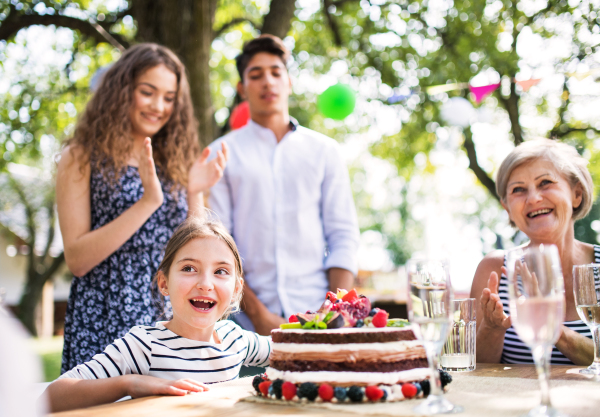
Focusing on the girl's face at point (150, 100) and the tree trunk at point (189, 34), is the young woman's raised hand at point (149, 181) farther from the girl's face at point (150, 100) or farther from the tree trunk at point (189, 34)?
the tree trunk at point (189, 34)

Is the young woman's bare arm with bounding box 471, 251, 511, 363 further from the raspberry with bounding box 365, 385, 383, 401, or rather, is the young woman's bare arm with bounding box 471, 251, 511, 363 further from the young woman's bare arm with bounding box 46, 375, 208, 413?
the young woman's bare arm with bounding box 46, 375, 208, 413

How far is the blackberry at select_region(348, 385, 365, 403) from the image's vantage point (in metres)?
1.51

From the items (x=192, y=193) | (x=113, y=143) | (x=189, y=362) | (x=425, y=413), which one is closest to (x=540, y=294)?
(x=425, y=413)

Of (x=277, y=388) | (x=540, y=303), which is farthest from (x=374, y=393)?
(x=540, y=303)

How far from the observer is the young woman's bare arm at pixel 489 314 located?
7.07 ft

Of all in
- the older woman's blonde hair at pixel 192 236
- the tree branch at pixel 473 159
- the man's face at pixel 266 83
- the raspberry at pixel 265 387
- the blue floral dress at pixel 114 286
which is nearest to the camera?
the raspberry at pixel 265 387

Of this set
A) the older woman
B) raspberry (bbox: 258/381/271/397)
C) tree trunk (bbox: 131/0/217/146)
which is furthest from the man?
tree trunk (bbox: 131/0/217/146)

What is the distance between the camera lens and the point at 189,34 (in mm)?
6125

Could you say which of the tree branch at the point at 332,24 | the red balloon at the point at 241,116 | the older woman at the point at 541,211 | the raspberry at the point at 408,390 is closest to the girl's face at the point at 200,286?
the raspberry at the point at 408,390

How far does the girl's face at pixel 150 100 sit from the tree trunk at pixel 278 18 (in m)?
4.33

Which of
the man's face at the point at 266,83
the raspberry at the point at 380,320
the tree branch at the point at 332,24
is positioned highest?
the tree branch at the point at 332,24

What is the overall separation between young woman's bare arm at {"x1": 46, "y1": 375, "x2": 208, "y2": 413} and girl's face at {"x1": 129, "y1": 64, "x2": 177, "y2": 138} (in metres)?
1.90

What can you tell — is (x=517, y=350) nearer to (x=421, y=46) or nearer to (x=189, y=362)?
(x=189, y=362)

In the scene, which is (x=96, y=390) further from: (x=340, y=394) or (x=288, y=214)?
(x=288, y=214)
